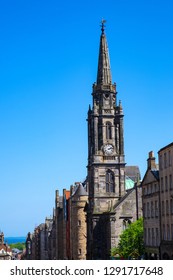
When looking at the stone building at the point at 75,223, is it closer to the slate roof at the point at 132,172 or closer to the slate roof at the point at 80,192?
the slate roof at the point at 80,192

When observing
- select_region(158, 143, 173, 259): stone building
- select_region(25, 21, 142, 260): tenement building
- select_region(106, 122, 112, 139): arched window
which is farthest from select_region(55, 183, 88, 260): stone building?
select_region(158, 143, 173, 259): stone building

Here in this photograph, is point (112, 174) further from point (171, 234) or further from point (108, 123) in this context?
point (171, 234)

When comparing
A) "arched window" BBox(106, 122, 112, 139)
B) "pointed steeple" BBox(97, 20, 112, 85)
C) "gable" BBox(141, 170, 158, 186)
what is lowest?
"gable" BBox(141, 170, 158, 186)

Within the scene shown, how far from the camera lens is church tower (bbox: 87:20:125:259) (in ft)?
290

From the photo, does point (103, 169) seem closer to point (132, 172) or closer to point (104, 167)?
point (104, 167)

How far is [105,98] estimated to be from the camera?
305 ft

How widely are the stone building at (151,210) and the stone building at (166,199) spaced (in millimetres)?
1781

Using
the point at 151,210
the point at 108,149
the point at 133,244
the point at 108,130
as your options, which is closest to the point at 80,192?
the point at 108,149

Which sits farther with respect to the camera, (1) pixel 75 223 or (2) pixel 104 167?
(1) pixel 75 223

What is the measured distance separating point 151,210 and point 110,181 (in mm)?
27129

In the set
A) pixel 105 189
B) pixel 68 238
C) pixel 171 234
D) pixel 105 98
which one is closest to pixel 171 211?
A: pixel 171 234

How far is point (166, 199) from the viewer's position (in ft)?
183

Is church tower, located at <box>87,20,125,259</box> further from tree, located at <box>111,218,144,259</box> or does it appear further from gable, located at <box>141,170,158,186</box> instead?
gable, located at <box>141,170,158,186</box>

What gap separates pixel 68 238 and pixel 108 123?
28.8m
